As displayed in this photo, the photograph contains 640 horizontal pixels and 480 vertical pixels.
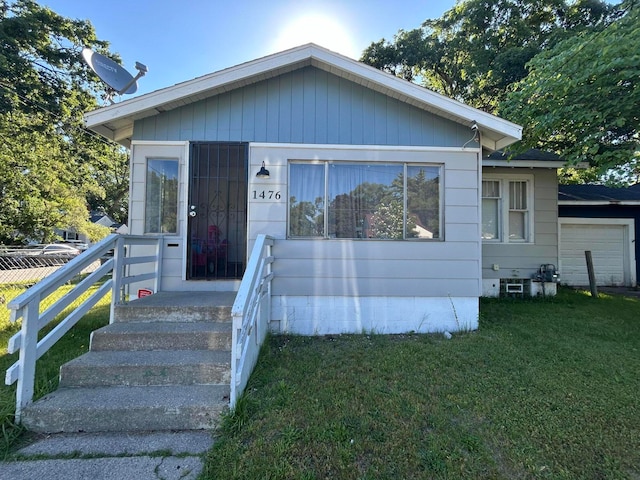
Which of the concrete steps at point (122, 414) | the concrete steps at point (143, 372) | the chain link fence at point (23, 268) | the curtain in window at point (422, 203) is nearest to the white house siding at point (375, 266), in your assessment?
the curtain in window at point (422, 203)

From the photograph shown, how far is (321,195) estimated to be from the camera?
15.1 ft

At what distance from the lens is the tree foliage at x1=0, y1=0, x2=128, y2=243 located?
9414 mm

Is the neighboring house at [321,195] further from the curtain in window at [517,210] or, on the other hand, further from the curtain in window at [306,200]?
the curtain in window at [517,210]

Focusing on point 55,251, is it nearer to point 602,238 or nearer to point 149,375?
point 149,375

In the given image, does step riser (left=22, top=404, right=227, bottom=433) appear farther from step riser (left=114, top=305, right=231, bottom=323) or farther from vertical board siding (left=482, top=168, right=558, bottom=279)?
vertical board siding (left=482, top=168, right=558, bottom=279)

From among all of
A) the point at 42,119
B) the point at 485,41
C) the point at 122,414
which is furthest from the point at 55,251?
the point at 485,41

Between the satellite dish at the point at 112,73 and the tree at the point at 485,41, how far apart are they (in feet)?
30.7

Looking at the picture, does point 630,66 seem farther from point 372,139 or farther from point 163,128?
point 163,128

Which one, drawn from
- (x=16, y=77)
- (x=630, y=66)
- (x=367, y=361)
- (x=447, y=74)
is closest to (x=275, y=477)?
(x=367, y=361)

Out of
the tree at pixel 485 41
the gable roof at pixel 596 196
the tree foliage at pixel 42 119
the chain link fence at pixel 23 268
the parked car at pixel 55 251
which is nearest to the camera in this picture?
the chain link fence at pixel 23 268

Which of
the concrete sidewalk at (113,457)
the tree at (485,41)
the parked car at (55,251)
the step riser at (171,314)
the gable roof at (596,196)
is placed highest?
the tree at (485,41)

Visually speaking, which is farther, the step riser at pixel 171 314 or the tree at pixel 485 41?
the tree at pixel 485 41

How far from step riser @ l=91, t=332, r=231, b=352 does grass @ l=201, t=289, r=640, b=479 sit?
0.55 metres

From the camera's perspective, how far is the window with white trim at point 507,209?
7.09 metres
